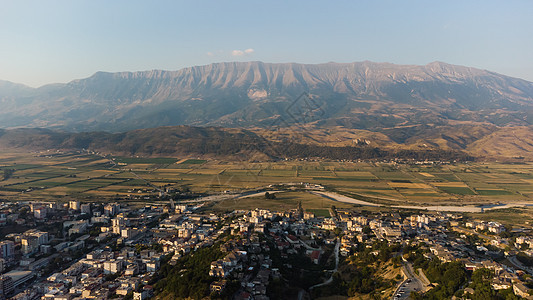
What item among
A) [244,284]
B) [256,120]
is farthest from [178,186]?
[256,120]

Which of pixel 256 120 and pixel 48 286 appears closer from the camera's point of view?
pixel 48 286

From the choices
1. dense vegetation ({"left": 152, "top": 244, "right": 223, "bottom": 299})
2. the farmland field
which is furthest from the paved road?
the farmland field

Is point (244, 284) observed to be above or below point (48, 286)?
above

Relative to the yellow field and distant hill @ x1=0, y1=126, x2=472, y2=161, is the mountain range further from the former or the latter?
the yellow field

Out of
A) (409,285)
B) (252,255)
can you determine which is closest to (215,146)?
(252,255)

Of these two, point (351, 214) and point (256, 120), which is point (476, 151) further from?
point (256, 120)

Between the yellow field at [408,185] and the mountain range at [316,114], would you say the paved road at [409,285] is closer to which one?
the yellow field at [408,185]
